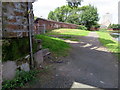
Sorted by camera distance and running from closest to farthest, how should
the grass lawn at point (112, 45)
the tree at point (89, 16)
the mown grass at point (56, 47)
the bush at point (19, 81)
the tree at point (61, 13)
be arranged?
the bush at point (19, 81) → the mown grass at point (56, 47) → the grass lawn at point (112, 45) → the tree at point (89, 16) → the tree at point (61, 13)

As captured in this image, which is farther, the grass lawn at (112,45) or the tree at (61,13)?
the tree at (61,13)

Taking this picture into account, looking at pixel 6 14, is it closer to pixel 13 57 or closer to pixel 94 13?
pixel 13 57

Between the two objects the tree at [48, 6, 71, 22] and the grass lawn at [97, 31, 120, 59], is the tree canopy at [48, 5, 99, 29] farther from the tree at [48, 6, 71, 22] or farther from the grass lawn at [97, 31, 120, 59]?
the grass lawn at [97, 31, 120, 59]

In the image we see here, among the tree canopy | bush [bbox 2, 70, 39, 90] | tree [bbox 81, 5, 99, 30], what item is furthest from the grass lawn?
tree [bbox 81, 5, 99, 30]

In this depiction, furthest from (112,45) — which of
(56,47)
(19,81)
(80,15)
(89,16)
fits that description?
(80,15)

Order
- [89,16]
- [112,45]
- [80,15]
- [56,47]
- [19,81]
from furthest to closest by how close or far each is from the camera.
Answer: [80,15] < [89,16] < [112,45] < [56,47] < [19,81]

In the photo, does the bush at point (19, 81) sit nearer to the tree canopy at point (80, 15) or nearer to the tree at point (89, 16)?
the tree canopy at point (80, 15)

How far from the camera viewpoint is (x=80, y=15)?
133 ft

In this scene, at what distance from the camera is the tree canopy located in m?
39.2

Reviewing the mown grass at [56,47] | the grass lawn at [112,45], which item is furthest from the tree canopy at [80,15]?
the mown grass at [56,47]

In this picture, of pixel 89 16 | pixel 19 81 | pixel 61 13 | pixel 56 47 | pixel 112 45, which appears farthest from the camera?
pixel 61 13

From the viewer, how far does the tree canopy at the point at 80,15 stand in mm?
39194

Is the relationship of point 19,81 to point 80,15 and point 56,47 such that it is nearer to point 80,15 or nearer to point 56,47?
point 56,47

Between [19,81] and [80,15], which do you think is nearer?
[19,81]
